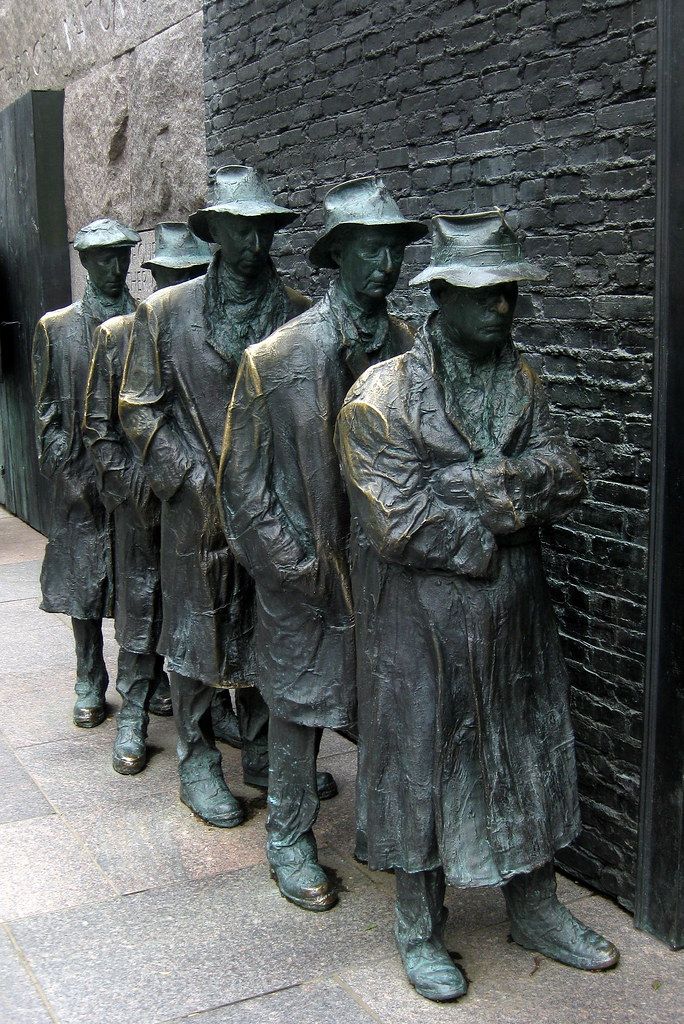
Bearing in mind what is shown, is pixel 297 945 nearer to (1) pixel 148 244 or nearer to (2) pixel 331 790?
(2) pixel 331 790

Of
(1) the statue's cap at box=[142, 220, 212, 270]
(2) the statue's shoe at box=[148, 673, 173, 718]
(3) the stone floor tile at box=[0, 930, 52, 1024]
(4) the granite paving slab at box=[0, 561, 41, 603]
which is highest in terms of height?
(1) the statue's cap at box=[142, 220, 212, 270]

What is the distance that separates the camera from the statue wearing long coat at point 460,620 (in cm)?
346

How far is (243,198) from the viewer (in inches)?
176

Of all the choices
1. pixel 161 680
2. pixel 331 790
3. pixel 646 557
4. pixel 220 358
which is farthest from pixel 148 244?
pixel 646 557

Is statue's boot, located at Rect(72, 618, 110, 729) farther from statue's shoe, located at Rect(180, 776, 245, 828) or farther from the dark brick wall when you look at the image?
the dark brick wall

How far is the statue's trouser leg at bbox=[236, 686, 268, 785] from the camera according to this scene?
5246mm

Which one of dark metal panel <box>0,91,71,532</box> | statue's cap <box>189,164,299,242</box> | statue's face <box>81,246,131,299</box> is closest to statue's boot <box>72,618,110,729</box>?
statue's face <box>81,246,131,299</box>

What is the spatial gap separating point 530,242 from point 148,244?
4268mm

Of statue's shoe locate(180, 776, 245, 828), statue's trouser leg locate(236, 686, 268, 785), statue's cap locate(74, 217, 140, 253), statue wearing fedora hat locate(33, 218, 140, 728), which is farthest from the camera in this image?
statue wearing fedora hat locate(33, 218, 140, 728)

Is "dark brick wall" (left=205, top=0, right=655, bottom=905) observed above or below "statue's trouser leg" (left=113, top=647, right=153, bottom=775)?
above

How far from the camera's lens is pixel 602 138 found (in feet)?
13.1

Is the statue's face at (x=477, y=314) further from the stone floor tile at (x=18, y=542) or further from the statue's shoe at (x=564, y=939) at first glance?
the stone floor tile at (x=18, y=542)

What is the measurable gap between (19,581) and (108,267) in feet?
12.2

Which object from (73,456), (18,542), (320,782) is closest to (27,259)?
(18,542)
